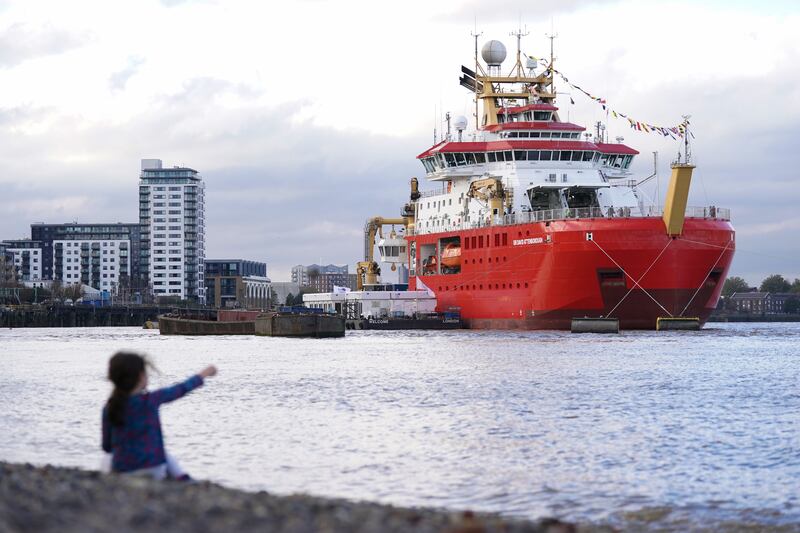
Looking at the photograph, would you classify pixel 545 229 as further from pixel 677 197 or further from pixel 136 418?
pixel 136 418

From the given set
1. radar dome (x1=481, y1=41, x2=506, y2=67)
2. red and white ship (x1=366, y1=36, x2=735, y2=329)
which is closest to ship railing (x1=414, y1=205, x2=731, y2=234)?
red and white ship (x1=366, y1=36, x2=735, y2=329)

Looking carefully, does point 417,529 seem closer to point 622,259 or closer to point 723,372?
point 723,372

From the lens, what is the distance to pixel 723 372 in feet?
121

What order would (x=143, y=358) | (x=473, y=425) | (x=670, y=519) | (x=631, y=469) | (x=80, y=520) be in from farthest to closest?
(x=473, y=425) < (x=631, y=469) < (x=670, y=519) < (x=143, y=358) < (x=80, y=520)

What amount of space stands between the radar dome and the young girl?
71994 millimetres

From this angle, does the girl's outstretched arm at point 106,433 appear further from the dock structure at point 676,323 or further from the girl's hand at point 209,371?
the dock structure at point 676,323

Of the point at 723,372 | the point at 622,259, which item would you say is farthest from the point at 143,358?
the point at 622,259

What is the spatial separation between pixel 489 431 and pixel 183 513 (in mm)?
13190

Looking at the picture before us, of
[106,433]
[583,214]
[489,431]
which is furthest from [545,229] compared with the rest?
[106,433]

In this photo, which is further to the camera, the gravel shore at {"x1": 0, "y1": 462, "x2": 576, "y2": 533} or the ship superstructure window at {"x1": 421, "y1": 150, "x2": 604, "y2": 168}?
the ship superstructure window at {"x1": 421, "y1": 150, "x2": 604, "y2": 168}

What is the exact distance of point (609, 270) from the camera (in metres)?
59.6

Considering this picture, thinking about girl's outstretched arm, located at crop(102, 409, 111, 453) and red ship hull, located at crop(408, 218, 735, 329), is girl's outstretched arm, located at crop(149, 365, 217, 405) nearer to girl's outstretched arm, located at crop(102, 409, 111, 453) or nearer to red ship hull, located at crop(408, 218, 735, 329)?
girl's outstretched arm, located at crop(102, 409, 111, 453)

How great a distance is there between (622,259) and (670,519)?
150ft

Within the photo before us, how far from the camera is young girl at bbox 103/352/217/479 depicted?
10.2 metres
